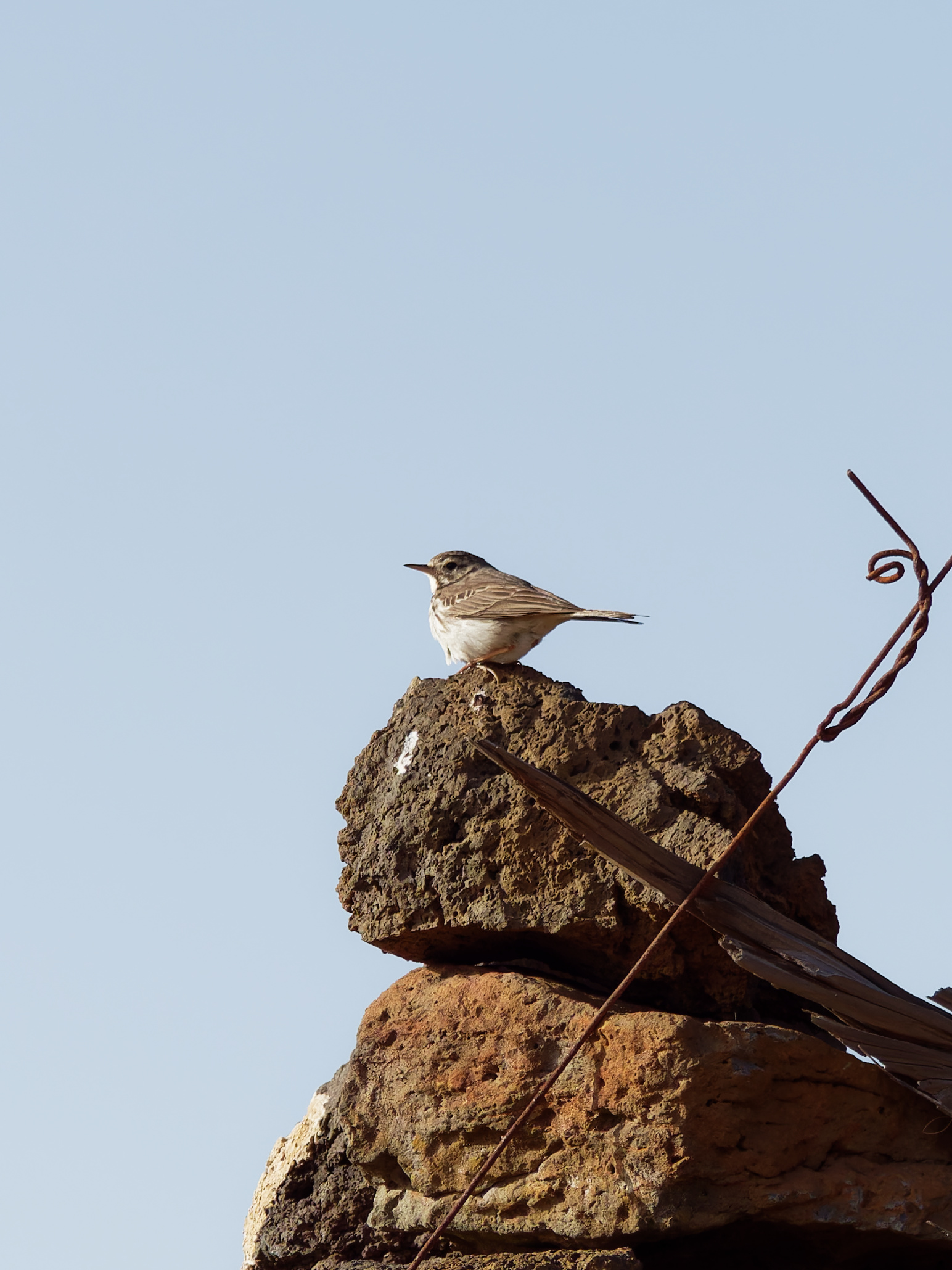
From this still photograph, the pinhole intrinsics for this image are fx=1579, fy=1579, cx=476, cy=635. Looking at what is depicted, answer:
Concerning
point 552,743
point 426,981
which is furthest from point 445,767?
point 426,981

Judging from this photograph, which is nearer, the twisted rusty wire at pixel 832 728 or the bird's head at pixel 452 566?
the twisted rusty wire at pixel 832 728

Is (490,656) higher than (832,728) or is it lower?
higher

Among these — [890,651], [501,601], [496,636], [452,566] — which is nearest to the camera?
[890,651]

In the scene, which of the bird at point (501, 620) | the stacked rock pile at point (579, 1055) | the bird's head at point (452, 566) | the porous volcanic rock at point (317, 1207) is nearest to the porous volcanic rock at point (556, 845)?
the stacked rock pile at point (579, 1055)

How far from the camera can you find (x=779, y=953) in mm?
5898

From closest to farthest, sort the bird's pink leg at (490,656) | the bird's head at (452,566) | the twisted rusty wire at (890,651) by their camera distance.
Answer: the twisted rusty wire at (890,651), the bird's pink leg at (490,656), the bird's head at (452,566)

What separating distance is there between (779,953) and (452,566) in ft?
16.1

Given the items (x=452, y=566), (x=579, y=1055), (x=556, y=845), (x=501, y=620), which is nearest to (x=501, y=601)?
(x=501, y=620)

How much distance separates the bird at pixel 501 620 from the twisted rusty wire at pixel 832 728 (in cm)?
251

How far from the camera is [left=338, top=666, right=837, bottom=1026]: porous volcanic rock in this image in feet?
20.9

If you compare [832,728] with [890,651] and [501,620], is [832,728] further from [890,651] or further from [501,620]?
[501,620]

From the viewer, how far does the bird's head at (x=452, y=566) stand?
10234 mm

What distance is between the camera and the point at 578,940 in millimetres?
6422

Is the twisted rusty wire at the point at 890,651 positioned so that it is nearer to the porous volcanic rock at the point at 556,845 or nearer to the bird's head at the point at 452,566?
the porous volcanic rock at the point at 556,845
